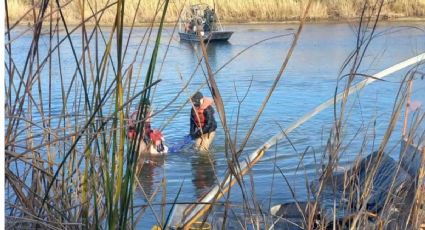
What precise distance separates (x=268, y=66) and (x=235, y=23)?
1539cm

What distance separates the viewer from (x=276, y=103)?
48.7 feet

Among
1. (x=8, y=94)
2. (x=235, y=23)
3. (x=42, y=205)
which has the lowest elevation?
(x=235, y=23)

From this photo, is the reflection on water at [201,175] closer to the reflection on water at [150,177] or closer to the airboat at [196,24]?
the reflection on water at [150,177]

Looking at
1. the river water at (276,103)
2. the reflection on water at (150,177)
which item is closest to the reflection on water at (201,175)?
the river water at (276,103)

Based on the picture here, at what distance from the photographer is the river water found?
6102 millimetres

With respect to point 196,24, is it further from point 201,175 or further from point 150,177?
point 201,175

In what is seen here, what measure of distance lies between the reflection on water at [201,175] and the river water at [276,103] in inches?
0.6

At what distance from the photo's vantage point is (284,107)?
1438 centimetres

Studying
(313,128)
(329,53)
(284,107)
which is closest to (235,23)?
(329,53)

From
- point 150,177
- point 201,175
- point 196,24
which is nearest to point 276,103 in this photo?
point 201,175

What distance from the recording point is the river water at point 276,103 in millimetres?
6102

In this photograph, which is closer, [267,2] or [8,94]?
[8,94]

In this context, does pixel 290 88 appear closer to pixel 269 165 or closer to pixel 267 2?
pixel 269 165

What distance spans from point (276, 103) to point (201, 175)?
5091 mm
